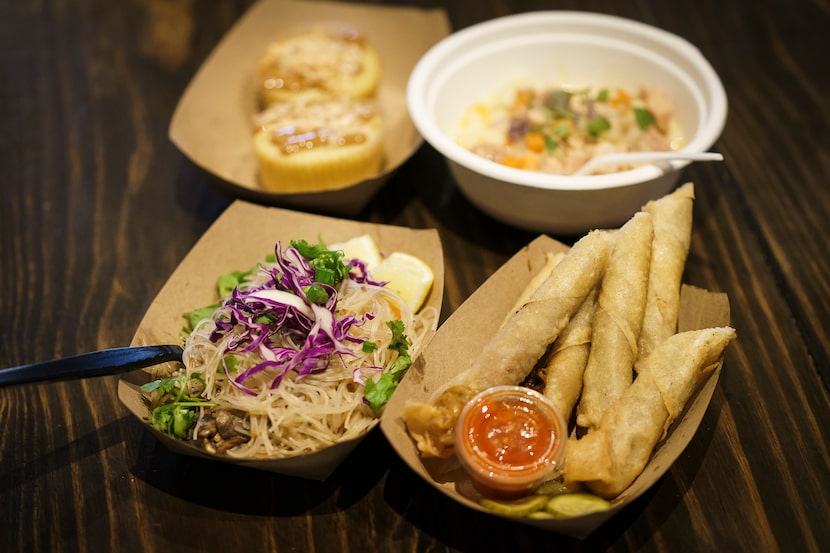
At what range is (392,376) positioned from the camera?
2.39 m

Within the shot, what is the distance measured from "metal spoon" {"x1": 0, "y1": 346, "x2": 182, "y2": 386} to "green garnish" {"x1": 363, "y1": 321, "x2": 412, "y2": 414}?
73cm

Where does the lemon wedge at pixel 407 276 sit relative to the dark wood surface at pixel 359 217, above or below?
above

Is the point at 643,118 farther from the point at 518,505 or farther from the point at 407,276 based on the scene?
the point at 518,505

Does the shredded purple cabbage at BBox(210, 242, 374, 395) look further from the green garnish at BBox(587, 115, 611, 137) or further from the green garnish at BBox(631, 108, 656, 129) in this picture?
the green garnish at BBox(631, 108, 656, 129)

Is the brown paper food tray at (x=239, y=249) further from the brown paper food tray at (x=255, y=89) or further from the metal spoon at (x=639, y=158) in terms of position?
the metal spoon at (x=639, y=158)

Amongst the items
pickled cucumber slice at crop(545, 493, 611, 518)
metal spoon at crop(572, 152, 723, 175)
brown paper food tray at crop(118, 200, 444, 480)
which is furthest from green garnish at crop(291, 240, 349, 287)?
metal spoon at crop(572, 152, 723, 175)

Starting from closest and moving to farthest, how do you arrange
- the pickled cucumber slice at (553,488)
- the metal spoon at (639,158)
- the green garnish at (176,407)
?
the pickled cucumber slice at (553,488) < the green garnish at (176,407) < the metal spoon at (639,158)

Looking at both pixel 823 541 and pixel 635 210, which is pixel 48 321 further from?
pixel 823 541

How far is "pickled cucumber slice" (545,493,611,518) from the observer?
1.97m

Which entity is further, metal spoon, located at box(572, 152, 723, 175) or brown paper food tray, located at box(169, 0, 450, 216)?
brown paper food tray, located at box(169, 0, 450, 216)

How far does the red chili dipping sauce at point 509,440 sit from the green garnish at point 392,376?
31 centimetres

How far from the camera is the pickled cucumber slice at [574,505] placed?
6.45 feet

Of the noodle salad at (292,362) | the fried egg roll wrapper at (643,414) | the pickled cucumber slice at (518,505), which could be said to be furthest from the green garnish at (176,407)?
the fried egg roll wrapper at (643,414)

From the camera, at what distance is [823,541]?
2.20m
